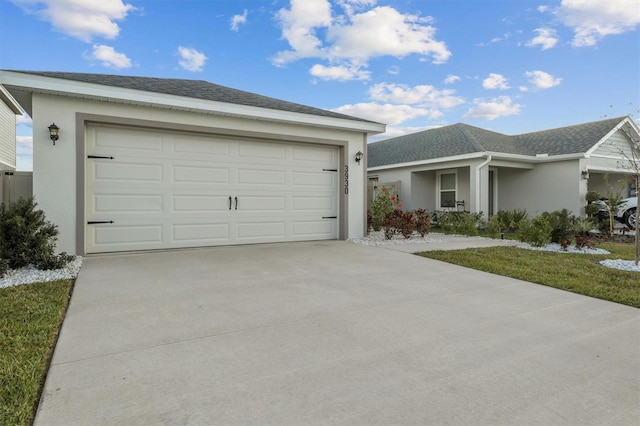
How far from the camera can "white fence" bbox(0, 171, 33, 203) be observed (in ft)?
19.1

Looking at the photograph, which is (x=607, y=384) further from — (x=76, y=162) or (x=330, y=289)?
(x=76, y=162)

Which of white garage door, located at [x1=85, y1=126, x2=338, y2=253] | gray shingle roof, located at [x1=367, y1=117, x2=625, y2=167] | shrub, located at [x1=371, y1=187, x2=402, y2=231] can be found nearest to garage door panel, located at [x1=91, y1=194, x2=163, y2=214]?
white garage door, located at [x1=85, y1=126, x2=338, y2=253]

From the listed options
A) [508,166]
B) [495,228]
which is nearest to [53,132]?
[495,228]

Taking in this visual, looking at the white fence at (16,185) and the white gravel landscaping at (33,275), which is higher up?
the white fence at (16,185)

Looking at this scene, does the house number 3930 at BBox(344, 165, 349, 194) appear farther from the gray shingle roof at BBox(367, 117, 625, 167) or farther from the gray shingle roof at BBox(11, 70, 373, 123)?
the gray shingle roof at BBox(367, 117, 625, 167)

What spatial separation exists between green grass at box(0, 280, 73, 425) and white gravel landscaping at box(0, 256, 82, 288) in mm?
276

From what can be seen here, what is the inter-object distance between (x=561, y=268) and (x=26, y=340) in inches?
264

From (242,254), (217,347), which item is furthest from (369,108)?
(217,347)

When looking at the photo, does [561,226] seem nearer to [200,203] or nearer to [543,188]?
[543,188]

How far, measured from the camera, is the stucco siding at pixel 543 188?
12.5 meters

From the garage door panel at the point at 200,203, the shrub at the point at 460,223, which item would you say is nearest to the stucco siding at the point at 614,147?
the shrub at the point at 460,223

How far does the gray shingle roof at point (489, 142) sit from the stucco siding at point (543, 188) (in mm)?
691

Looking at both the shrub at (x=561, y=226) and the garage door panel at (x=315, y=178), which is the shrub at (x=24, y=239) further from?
the shrub at (x=561, y=226)

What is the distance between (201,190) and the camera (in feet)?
23.7
